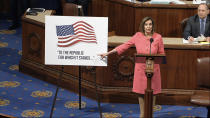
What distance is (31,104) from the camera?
6484 mm

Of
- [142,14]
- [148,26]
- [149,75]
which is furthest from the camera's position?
[142,14]

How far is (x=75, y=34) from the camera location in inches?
223

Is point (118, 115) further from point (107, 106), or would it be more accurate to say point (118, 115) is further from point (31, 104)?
point (31, 104)

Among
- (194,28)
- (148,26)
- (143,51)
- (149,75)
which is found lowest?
Answer: (149,75)

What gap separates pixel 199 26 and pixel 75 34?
205 cm

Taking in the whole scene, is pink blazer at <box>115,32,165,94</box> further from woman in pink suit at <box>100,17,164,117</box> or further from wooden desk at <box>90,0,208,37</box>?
wooden desk at <box>90,0,208,37</box>

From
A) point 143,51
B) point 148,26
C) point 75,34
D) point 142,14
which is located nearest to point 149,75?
point 143,51

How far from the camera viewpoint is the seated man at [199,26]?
680 cm

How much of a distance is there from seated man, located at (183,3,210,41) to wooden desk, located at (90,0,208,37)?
3.12 ft

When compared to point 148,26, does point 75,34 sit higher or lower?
lower

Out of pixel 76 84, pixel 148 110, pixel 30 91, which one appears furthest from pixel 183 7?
pixel 148 110

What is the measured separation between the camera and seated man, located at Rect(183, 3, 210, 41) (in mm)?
6805

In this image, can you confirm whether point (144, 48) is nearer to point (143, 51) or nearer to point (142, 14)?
point (143, 51)

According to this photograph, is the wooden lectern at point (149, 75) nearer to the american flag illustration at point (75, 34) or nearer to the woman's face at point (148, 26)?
the woman's face at point (148, 26)
